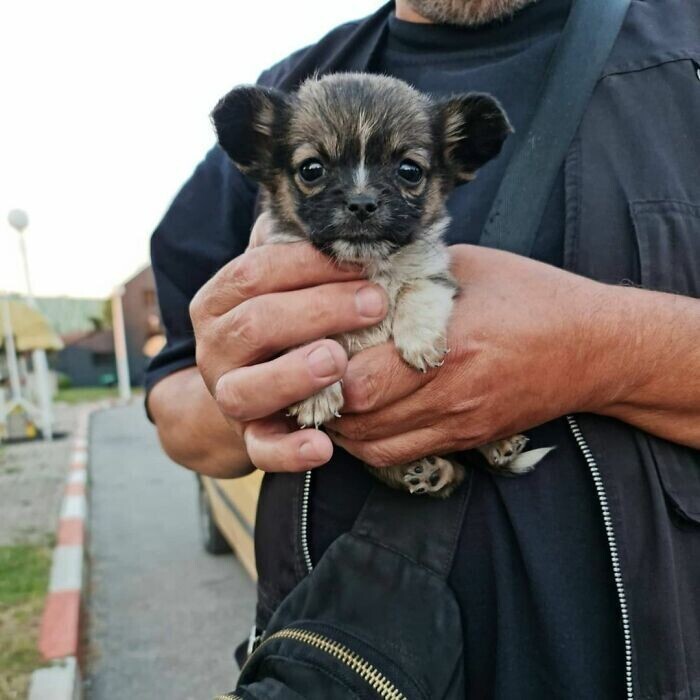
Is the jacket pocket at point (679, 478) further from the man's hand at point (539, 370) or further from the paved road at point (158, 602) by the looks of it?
the paved road at point (158, 602)

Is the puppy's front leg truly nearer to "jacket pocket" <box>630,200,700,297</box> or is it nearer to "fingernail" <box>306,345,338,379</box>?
"fingernail" <box>306,345,338,379</box>

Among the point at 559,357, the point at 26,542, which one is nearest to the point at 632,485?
the point at 559,357

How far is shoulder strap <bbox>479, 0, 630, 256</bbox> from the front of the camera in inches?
62.7

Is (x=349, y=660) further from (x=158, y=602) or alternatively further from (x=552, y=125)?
(x=158, y=602)

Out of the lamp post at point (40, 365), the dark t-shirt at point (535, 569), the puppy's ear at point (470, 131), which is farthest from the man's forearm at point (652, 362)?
the lamp post at point (40, 365)

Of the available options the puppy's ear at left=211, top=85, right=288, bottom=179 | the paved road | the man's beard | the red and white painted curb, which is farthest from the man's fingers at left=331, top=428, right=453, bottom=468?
the paved road

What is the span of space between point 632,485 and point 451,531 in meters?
0.38

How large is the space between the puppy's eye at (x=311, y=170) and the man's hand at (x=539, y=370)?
1.71ft

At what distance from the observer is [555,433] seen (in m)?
1.56

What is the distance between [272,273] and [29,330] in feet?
38.2

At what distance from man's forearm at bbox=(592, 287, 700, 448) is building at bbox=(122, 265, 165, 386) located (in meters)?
31.6

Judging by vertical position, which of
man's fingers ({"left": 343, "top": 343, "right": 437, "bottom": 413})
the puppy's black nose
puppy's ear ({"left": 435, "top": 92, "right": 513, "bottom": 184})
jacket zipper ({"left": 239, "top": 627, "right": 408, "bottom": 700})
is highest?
puppy's ear ({"left": 435, "top": 92, "right": 513, "bottom": 184})

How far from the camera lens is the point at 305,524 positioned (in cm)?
163

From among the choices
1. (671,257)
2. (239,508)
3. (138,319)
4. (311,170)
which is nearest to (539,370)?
(671,257)
